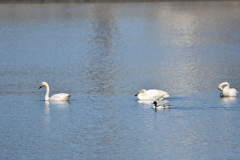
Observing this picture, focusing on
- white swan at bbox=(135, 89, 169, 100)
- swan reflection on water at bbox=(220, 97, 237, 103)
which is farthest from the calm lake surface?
white swan at bbox=(135, 89, 169, 100)

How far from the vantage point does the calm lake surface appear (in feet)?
58.9

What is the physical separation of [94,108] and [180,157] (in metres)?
7.11

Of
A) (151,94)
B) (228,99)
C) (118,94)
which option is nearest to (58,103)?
(118,94)

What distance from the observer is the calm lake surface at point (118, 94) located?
17963 millimetres

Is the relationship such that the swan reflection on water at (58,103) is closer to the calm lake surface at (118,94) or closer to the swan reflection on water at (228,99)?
the calm lake surface at (118,94)

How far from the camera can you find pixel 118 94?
25.9 m

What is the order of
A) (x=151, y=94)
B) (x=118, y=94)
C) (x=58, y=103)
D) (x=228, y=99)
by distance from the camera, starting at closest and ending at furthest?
(x=58, y=103)
(x=151, y=94)
(x=228, y=99)
(x=118, y=94)

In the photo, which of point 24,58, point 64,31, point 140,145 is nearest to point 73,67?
point 24,58

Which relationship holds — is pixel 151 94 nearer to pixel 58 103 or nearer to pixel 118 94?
pixel 118 94

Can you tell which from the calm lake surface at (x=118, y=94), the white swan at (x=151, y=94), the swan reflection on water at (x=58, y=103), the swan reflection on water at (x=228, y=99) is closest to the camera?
the calm lake surface at (x=118, y=94)

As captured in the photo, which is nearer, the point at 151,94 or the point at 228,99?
the point at 151,94

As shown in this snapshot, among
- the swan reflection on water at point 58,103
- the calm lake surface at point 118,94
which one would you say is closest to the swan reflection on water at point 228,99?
the calm lake surface at point 118,94

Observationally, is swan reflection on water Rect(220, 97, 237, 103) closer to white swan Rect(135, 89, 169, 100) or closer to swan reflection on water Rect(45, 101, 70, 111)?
white swan Rect(135, 89, 169, 100)

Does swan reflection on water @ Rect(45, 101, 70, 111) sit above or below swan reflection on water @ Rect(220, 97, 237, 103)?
below
